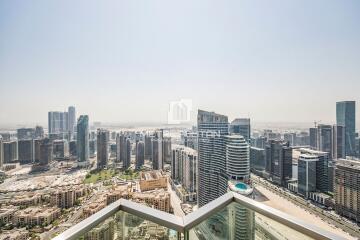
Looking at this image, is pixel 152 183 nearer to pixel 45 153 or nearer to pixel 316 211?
pixel 316 211

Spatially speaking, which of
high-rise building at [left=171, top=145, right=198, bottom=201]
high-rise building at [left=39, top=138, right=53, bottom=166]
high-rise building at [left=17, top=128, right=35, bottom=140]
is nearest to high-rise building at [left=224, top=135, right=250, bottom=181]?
high-rise building at [left=171, top=145, right=198, bottom=201]

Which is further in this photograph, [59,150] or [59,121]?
[59,121]

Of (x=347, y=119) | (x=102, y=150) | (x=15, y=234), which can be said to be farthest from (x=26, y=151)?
(x=347, y=119)

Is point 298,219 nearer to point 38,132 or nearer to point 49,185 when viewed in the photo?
point 49,185

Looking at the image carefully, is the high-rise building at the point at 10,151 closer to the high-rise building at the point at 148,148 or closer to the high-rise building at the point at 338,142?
the high-rise building at the point at 148,148

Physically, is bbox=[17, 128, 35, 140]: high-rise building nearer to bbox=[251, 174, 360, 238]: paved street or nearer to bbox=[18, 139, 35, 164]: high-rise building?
bbox=[18, 139, 35, 164]: high-rise building

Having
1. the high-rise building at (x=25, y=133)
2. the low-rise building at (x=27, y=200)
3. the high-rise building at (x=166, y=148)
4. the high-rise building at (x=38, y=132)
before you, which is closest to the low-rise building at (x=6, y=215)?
the low-rise building at (x=27, y=200)
